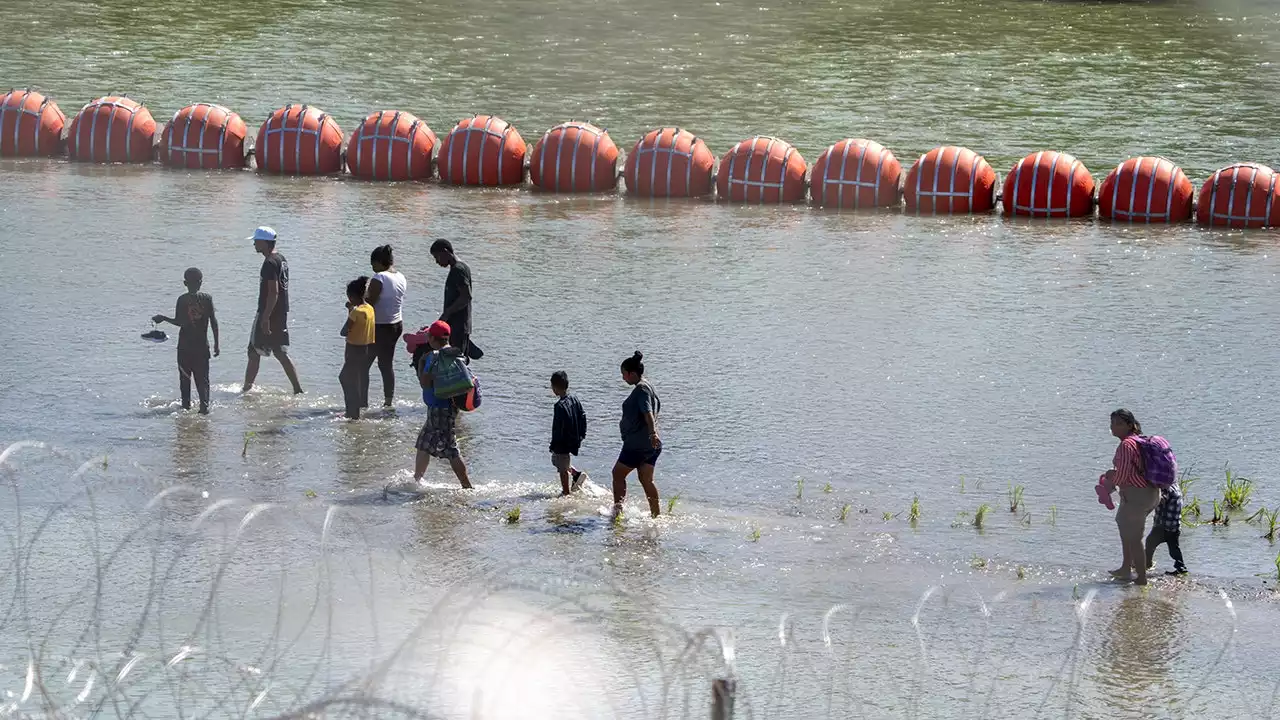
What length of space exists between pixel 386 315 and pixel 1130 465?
6.80 m

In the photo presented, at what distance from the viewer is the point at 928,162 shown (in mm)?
25266

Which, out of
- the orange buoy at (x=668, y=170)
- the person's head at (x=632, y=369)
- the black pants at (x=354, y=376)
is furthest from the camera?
the orange buoy at (x=668, y=170)

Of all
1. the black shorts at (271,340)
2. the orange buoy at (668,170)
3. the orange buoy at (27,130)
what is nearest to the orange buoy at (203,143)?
the orange buoy at (27,130)

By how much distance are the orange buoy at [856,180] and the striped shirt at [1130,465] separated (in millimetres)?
14240

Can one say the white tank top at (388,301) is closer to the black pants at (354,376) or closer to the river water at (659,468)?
the black pants at (354,376)

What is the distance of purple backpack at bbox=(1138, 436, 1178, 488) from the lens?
11273mm

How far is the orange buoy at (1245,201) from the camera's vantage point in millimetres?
24062

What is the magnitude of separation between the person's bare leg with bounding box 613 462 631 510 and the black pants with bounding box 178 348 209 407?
13.7ft

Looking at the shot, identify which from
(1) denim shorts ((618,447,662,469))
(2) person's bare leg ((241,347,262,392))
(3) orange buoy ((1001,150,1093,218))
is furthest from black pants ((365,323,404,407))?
(3) orange buoy ((1001,150,1093,218))

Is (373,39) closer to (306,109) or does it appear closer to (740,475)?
(306,109)

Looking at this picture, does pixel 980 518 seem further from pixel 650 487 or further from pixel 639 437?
pixel 639 437

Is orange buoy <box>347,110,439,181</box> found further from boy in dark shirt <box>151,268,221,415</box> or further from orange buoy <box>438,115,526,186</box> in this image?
boy in dark shirt <box>151,268,221,415</box>

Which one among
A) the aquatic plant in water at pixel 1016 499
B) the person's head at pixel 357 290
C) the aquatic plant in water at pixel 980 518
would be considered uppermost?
the person's head at pixel 357 290

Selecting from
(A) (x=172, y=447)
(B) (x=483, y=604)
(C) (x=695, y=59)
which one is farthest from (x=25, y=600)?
(C) (x=695, y=59)
